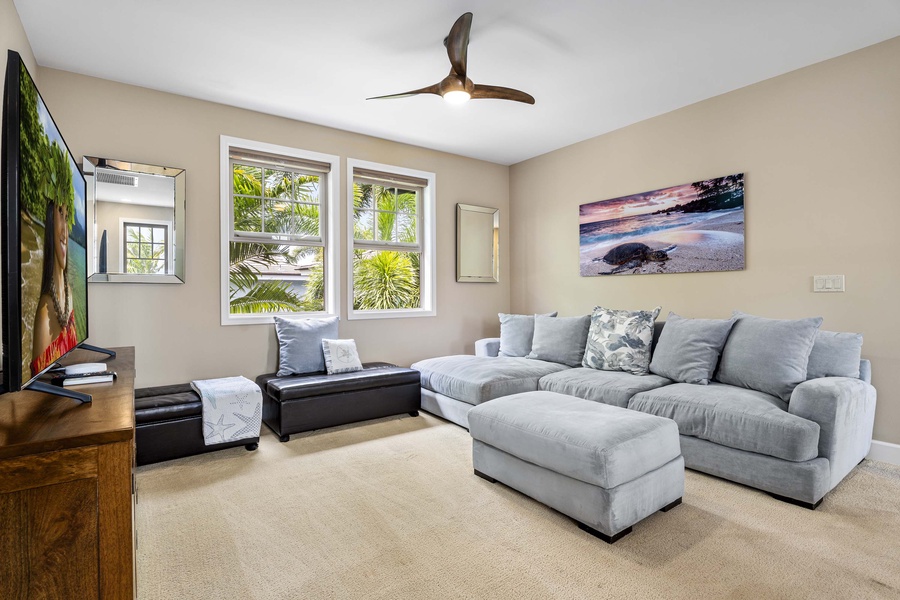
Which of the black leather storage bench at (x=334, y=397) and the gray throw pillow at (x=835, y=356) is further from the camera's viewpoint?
the black leather storage bench at (x=334, y=397)

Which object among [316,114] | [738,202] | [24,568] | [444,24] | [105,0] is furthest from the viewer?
[316,114]

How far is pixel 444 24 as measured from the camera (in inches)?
106

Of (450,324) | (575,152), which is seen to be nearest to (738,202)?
(575,152)

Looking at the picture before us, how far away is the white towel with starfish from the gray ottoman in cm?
163

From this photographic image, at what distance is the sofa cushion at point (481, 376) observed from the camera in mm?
3529

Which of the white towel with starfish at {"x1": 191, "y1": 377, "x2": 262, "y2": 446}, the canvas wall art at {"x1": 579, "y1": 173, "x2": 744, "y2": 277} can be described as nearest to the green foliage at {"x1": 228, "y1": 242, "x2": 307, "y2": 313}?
the white towel with starfish at {"x1": 191, "y1": 377, "x2": 262, "y2": 446}

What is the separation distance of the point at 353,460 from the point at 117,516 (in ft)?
6.63

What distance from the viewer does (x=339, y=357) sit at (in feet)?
12.7

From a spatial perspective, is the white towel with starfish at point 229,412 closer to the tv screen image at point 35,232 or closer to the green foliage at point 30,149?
the tv screen image at point 35,232

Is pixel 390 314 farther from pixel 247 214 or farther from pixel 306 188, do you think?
pixel 247 214

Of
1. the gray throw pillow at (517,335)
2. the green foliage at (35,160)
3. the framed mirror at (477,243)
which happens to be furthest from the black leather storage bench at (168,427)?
the framed mirror at (477,243)

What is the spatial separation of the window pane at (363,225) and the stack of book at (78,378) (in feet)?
9.88

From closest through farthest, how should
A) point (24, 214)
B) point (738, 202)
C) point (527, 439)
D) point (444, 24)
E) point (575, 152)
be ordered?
point (24, 214), point (527, 439), point (444, 24), point (738, 202), point (575, 152)

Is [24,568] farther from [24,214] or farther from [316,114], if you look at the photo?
[316,114]
